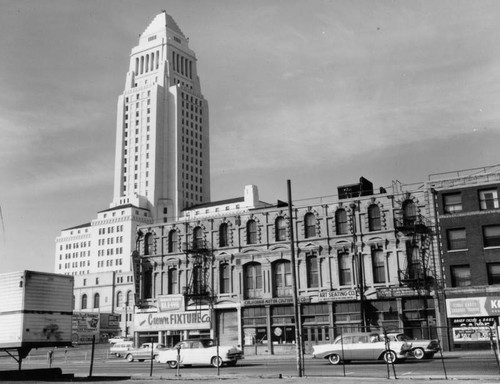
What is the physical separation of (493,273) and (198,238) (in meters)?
25.6

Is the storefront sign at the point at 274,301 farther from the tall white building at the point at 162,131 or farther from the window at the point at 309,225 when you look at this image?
the tall white building at the point at 162,131

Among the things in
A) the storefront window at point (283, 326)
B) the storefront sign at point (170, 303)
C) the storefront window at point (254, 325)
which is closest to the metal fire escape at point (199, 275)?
the storefront sign at point (170, 303)

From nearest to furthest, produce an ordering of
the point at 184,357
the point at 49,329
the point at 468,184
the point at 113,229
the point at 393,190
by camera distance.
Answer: the point at 49,329, the point at 184,357, the point at 468,184, the point at 393,190, the point at 113,229

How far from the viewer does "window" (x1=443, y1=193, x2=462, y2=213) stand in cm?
4525

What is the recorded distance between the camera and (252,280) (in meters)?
52.7

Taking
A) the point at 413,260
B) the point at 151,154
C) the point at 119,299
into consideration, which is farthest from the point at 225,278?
the point at 151,154

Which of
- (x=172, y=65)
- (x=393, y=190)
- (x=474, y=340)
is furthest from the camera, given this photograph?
(x=172, y=65)

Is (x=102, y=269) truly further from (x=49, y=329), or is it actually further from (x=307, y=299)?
(x=49, y=329)

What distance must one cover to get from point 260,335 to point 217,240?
369 inches

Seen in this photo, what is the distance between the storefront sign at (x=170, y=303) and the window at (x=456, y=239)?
24120mm

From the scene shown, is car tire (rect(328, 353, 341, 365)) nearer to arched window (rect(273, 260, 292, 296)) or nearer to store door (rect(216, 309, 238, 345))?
arched window (rect(273, 260, 292, 296))

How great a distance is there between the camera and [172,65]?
18062 centimetres

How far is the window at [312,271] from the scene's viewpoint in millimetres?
49844

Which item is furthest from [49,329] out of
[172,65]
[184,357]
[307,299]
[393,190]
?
[172,65]
